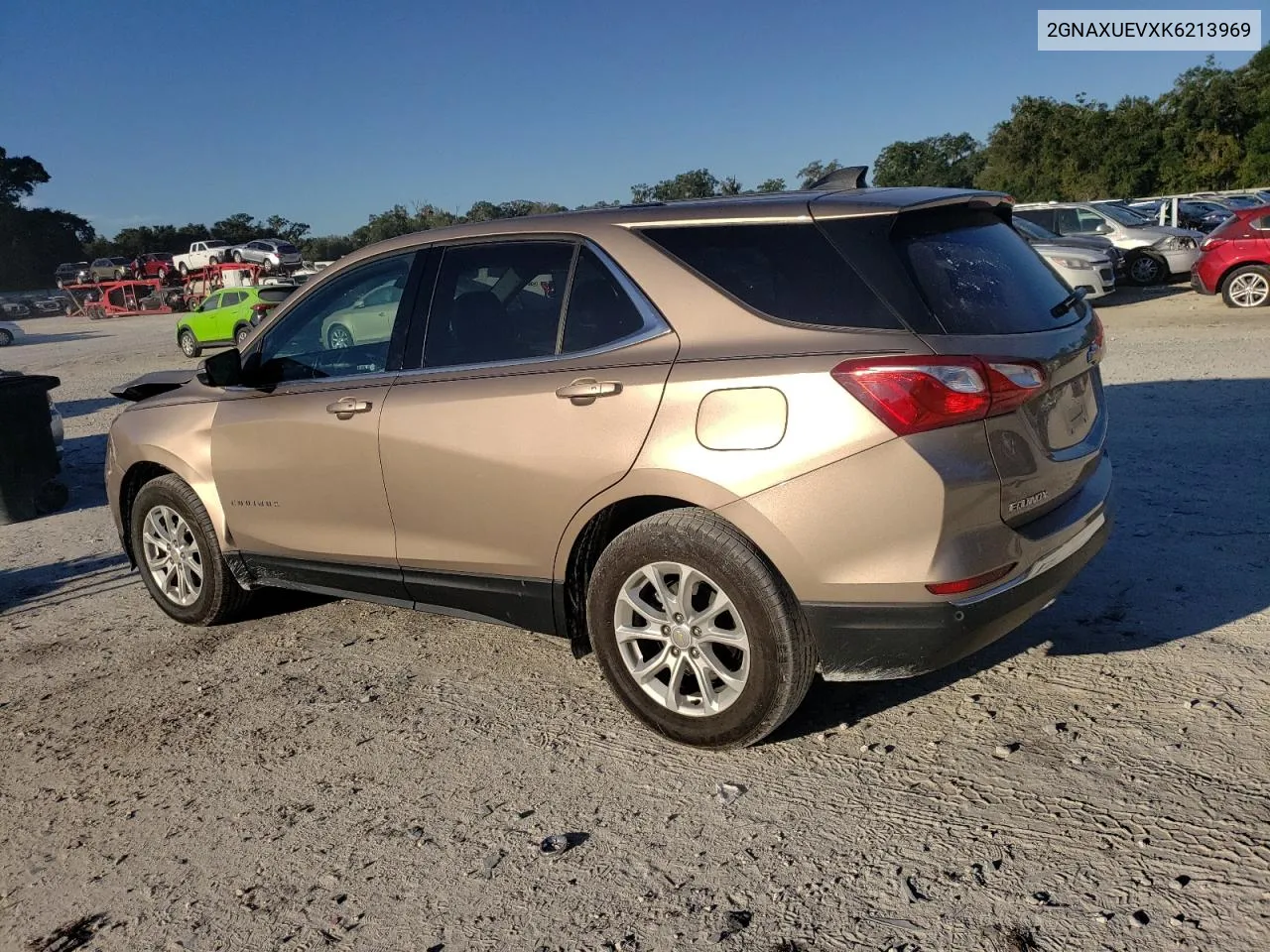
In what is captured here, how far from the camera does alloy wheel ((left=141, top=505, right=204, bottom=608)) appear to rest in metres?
5.24

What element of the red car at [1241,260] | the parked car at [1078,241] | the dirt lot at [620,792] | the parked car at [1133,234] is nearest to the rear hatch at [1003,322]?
the dirt lot at [620,792]

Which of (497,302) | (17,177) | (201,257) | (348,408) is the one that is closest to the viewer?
(497,302)

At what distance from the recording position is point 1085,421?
12.2 feet

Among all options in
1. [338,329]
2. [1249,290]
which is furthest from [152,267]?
[338,329]

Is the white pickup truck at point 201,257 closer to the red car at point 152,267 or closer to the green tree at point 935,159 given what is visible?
the red car at point 152,267

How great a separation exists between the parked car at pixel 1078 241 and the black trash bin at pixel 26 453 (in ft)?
52.1

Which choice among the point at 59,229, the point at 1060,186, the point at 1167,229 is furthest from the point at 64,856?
the point at 59,229

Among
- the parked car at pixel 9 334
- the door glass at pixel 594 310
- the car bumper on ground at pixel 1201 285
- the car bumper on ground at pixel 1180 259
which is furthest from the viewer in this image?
the parked car at pixel 9 334

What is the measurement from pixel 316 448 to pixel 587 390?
1537mm

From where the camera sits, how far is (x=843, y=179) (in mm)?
4246

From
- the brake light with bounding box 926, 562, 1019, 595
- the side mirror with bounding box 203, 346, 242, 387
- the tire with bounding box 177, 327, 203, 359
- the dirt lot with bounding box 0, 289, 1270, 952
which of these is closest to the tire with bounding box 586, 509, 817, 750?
the dirt lot with bounding box 0, 289, 1270, 952

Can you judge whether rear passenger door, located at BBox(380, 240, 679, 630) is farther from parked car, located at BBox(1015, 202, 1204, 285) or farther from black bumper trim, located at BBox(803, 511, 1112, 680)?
parked car, located at BBox(1015, 202, 1204, 285)

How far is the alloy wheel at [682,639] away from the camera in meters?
3.46

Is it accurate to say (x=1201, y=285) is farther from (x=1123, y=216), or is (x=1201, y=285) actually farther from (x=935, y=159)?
(x=935, y=159)
